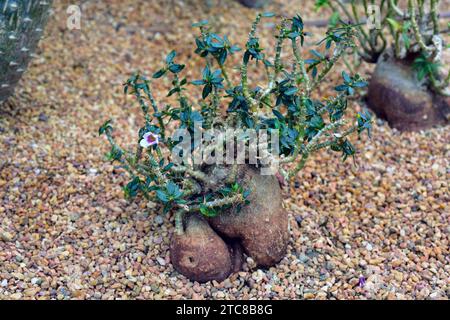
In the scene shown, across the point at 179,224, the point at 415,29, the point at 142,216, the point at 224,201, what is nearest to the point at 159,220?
the point at 142,216

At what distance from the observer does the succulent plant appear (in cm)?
295

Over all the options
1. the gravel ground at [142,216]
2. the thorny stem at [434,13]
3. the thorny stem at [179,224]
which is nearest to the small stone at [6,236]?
the gravel ground at [142,216]

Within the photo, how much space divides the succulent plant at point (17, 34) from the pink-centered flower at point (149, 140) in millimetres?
1131

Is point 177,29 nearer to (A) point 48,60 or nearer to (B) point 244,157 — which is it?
(A) point 48,60

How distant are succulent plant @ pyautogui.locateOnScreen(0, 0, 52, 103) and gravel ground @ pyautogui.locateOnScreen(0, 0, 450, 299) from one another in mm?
323

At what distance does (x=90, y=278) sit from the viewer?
8.33 ft

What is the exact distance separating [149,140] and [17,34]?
118cm

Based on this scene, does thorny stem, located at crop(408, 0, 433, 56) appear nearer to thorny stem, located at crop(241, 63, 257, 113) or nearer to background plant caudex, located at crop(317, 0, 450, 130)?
background plant caudex, located at crop(317, 0, 450, 130)

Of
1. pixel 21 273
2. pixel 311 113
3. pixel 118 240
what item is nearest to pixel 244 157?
pixel 311 113

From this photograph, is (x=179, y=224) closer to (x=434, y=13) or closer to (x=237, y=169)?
(x=237, y=169)

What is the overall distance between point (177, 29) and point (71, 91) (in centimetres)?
98

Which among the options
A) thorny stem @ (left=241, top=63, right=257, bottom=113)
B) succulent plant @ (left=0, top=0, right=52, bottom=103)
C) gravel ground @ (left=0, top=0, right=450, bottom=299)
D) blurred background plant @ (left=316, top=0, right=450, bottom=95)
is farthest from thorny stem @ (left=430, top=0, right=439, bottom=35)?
succulent plant @ (left=0, top=0, right=52, bottom=103)

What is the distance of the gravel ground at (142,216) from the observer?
99.8 inches

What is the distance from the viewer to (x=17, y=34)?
3023 millimetres
